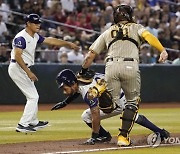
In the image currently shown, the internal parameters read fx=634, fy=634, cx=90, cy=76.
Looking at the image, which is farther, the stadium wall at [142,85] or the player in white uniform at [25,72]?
the stadium wall at [142,85]

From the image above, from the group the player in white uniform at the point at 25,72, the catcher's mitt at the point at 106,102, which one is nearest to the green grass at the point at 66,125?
the player in white uniform at the point at 25,72

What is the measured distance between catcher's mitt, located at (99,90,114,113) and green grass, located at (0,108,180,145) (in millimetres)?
1350

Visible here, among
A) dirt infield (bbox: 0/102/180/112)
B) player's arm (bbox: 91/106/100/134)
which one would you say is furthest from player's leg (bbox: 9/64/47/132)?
dirt infield (bbox: 0/102/180/112)

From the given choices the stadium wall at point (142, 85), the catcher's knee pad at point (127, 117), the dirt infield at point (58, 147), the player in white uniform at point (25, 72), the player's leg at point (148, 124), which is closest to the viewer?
the dirt infield at point (58, 147)

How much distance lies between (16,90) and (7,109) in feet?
2.82

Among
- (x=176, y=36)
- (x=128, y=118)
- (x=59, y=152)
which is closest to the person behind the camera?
(x=59, y=152)

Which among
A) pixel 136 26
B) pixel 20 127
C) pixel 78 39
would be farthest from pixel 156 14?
pixel 136 26

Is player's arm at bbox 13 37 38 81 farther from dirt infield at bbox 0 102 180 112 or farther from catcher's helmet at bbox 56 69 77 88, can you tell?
dirt infield at bbox 0 102 180 112

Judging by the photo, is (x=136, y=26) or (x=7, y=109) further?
(x=7, y=109)

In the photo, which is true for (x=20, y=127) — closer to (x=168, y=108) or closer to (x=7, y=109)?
(x=7, y=109)

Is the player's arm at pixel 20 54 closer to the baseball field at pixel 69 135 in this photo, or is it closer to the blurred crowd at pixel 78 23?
the baseball field at pixel 69 135

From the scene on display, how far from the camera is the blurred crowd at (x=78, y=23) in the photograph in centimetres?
1753

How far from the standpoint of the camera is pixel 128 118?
26.2ft

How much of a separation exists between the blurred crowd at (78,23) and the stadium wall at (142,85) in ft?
2.07
